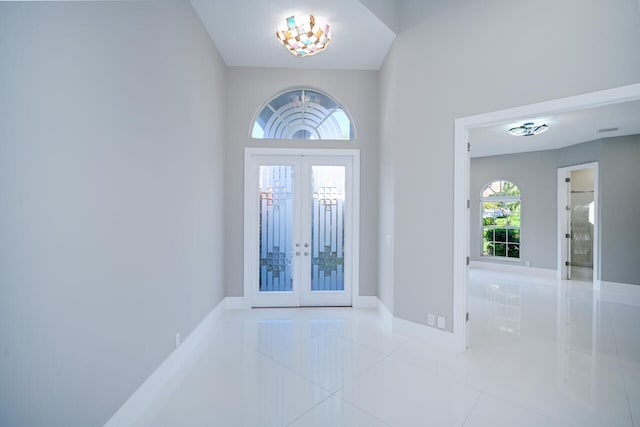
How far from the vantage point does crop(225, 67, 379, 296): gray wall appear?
13.1 ft

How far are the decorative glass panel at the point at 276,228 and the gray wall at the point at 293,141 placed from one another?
1.07 feet

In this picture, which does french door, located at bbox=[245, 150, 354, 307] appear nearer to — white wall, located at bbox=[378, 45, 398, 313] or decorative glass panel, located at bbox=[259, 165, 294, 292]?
decorative glass panel, located at bbox=[259, 165, 294, 292]

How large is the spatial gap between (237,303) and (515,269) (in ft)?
23.1

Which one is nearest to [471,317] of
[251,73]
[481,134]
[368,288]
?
[368,288]

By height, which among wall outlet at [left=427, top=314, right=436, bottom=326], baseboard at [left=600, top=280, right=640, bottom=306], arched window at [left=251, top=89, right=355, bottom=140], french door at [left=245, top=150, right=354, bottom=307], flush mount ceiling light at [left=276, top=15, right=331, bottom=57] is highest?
Answer: flush mount ceiling light at [left=276, top=15, right=331, bottom=57]

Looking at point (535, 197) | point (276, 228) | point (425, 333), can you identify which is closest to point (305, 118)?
point (276, 228)

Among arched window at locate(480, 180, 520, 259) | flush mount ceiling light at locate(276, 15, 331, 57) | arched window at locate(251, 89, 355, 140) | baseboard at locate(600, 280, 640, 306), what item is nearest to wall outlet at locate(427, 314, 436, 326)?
arched window at locate(251, 89, 355, 140)

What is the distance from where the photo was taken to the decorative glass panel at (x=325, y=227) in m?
4.17

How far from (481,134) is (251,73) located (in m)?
4.58

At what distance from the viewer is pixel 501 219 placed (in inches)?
300

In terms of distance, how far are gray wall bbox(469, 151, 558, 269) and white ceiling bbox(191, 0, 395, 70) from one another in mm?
5409

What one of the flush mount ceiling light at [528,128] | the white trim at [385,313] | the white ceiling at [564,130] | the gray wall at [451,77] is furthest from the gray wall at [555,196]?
the white trim at [385,313]

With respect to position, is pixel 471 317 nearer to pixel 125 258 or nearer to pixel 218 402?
pixel 218 402

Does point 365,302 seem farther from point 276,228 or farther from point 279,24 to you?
point 279,24
